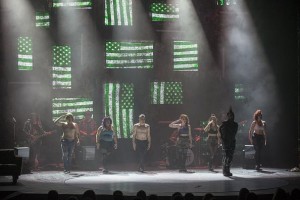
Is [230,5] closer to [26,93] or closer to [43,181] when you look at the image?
[26,93]

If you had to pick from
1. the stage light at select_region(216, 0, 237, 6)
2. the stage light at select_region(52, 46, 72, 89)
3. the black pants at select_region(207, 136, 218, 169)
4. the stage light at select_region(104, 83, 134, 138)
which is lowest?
the black pants at select_region(207, 136, 218, 169)

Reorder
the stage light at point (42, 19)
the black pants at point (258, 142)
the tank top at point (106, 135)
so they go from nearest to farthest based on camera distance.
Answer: the tank top at point (106, 135)
the black pants at point (258, 142)
the stage light at point (42, 19)

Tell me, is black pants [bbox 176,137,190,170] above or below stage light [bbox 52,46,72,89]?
below

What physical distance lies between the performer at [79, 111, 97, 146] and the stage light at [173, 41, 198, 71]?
414 centimetres

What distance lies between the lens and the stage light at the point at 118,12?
822 inches

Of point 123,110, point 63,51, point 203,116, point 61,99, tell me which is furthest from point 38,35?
point 203,116

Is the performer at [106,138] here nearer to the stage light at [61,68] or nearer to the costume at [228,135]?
the costume at [228,135]

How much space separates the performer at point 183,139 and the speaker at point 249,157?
2.22 metres

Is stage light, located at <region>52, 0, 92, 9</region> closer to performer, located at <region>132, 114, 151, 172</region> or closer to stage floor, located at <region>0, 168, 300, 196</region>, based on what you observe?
performer, located at <region>132, 114, 151, 172</region>

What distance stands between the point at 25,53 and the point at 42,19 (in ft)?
4.79

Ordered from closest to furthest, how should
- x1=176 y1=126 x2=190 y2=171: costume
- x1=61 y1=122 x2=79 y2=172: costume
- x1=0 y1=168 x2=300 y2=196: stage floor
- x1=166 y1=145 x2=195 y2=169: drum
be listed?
x1=0 y1=168 x2=300 y2=196: stage floor → x1=61 y1=122 x2=79 y2=172: costume → x1=176 y1=126 x2=190 y2=171: costume → x1=166 y1=145 x2=195 y2=169: drum

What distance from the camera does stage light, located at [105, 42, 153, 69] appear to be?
20.9 m

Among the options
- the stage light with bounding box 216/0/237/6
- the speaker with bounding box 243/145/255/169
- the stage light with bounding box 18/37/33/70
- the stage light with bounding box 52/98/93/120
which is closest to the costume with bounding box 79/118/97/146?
the stage light with bounding box 52/98/93/120

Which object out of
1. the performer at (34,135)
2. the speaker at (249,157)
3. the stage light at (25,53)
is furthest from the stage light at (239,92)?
the stage light at (25,53)
